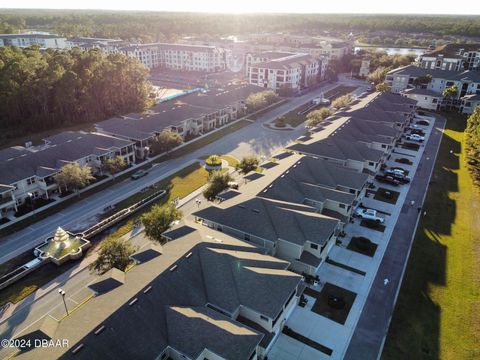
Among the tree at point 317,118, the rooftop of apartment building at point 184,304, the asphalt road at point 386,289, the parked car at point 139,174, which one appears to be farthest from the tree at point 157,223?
the tree at point 317,118

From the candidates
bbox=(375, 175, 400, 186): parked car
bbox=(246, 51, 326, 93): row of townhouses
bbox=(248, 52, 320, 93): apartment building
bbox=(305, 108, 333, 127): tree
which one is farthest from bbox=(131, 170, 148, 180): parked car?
bbox=(246, 51, 326, 93): row of townhouses

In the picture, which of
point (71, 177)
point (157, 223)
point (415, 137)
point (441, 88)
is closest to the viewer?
point (157, 223)

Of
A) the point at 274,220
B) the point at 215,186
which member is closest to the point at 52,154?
the point at 215,186

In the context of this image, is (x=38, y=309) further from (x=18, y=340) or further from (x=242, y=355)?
(x=242, y=355)

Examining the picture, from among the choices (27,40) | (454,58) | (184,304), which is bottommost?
(184,304)

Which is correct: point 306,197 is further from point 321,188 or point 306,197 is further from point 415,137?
point 415,137

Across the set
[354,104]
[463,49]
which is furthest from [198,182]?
[463,49]

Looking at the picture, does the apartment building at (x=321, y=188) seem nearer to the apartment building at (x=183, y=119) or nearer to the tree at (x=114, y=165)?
the tree at (x=114, y=165)

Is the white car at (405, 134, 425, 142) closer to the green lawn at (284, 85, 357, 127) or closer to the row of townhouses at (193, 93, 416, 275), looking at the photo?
the row of townhouses at (193, 93, 416, 275)
